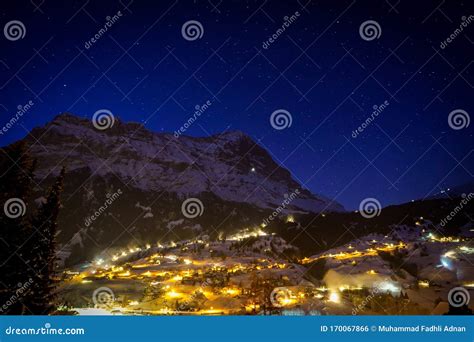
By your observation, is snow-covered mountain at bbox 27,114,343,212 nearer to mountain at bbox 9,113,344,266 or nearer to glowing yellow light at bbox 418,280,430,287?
mountain at bbox 9,113,344,266

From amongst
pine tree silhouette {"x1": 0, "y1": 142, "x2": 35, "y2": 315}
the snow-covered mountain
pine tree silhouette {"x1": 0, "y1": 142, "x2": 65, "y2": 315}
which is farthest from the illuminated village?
the snow-covered mountain

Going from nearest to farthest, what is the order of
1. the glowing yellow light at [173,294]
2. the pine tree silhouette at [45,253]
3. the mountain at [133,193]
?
the pine tree silhouette at [45,253] → the glowing yellow light at [173,294] → the mountain at [133,193]

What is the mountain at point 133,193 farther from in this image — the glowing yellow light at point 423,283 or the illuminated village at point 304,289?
the glowing yellow light at point 423,283

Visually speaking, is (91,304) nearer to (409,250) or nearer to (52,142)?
(409,250)

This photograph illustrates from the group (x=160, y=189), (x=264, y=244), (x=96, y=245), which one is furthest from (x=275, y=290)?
(x=160, y=189)

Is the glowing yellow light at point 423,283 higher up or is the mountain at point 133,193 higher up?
the glowing yellow light at point 423,283

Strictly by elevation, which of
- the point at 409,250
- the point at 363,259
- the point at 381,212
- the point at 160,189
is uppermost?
the point at 381,212

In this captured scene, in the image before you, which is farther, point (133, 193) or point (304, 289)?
point (133, 193)

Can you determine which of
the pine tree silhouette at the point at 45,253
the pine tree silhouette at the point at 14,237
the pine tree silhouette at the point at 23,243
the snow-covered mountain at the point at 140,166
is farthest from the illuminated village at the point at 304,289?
the snow-covered mountain at the point at 140,166

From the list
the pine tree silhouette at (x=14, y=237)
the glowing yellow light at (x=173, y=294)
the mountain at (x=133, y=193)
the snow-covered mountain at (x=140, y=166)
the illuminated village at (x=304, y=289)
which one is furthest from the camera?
the snow-covered mountain at (x=140, y=166)

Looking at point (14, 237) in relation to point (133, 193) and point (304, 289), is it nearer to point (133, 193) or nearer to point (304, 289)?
point (304, 289)

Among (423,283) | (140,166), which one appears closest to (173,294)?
(423,283)
